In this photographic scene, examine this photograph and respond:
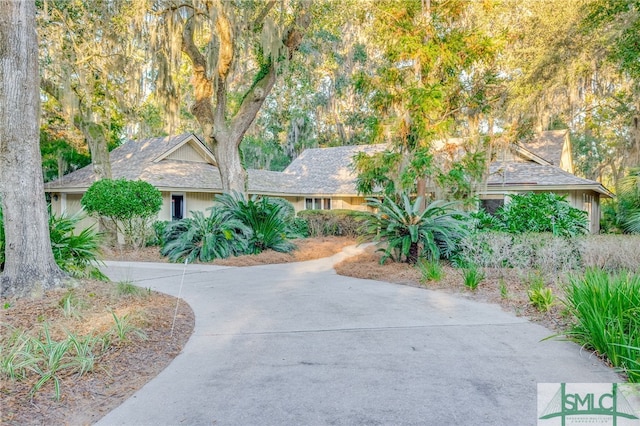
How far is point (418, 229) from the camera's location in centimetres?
863

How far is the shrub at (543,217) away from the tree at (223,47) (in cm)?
895

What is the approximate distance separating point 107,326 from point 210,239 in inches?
271

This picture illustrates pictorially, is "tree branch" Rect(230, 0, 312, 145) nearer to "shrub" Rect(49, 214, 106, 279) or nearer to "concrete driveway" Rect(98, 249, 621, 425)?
"shrub" Rect(49, 214, 106, 279)

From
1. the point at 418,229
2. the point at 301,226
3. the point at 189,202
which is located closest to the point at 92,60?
the point at 189,202

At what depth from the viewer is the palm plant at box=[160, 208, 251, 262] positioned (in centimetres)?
1123

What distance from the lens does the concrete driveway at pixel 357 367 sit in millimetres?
2883

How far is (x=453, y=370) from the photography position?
11.6ft

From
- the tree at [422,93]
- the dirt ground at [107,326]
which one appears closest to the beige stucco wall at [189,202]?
the tree at [422,93]

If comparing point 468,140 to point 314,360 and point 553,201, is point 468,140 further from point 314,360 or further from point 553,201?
point 314,360

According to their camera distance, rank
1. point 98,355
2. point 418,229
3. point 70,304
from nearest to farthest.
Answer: point 98,355 → point 70,304 → point 418,229

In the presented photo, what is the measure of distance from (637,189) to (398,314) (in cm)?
910

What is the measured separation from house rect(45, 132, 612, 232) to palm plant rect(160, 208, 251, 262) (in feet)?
15.1

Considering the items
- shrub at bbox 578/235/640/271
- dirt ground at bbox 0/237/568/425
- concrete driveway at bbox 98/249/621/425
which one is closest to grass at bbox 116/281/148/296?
dirt ground at bbox 0/237/568/425

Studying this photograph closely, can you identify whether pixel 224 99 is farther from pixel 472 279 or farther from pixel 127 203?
pixel 472 279
